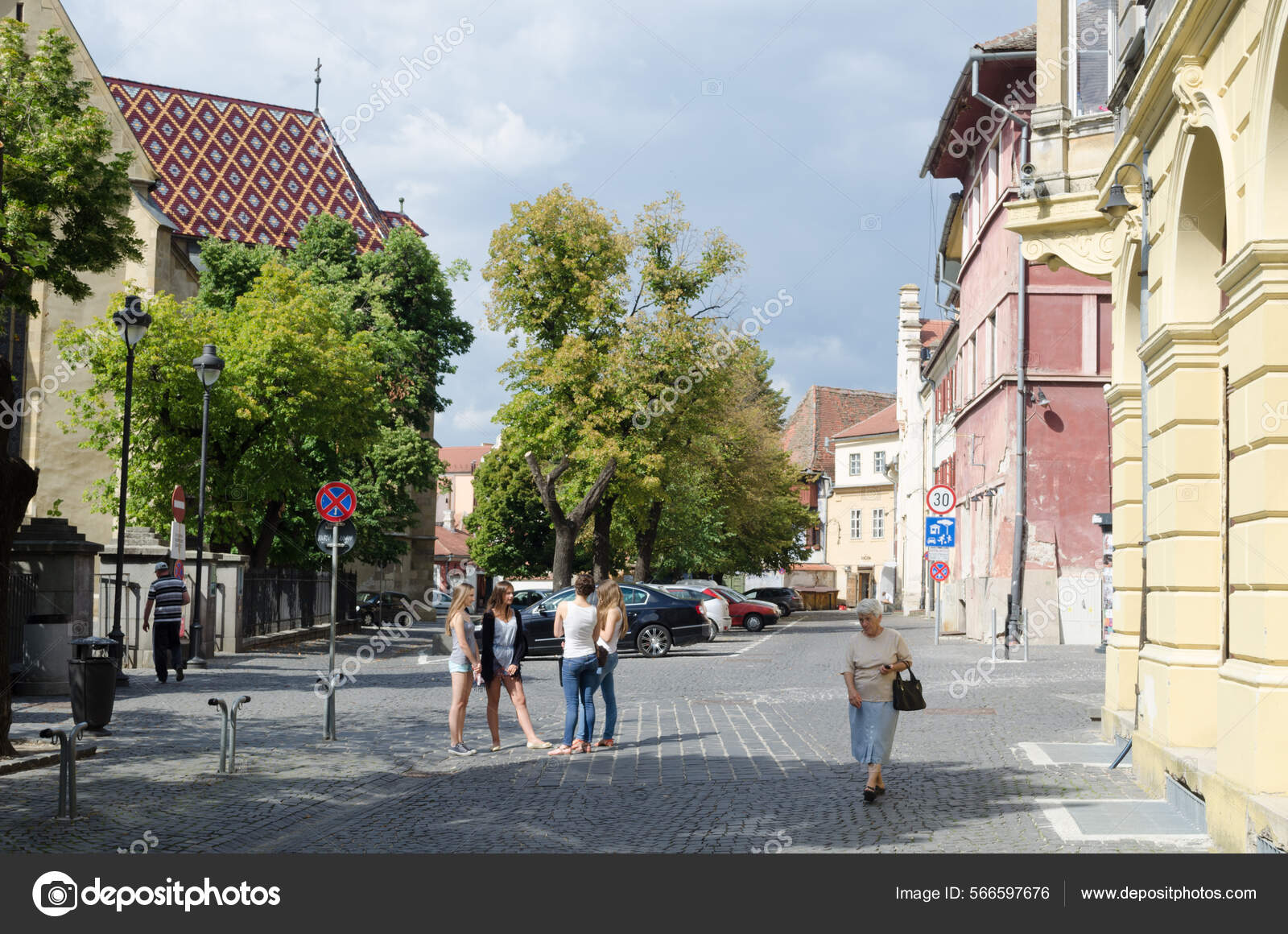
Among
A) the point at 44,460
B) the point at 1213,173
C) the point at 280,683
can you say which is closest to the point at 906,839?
the point at 1213,173

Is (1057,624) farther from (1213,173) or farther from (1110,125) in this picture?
(1213,173)

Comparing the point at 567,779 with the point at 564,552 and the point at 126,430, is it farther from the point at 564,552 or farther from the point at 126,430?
the point at 564,552

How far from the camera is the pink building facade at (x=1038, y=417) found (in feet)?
108

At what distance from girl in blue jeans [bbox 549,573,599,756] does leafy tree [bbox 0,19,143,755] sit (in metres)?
8.55

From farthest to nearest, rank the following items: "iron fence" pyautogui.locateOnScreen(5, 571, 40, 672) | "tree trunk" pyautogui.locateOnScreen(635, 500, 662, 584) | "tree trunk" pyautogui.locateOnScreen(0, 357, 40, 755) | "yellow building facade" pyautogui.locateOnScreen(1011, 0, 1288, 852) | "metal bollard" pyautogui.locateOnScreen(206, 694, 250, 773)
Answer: "tree trunk" pyautogui.locateOnScreen(635, 500, 662, 584) < "iron fence" pyautogui.locateOnScreen(5, 571, 40, 672) < "tree trunk" pyautogui.locateOnScreen(0, 357, 40, 755) < "metal bollard" pyautogui.locateOnScreen(206, 694, 250, 773) < "yellow building facade" pyautogui.locateOnScreen(1011, 0, 1288, 852)

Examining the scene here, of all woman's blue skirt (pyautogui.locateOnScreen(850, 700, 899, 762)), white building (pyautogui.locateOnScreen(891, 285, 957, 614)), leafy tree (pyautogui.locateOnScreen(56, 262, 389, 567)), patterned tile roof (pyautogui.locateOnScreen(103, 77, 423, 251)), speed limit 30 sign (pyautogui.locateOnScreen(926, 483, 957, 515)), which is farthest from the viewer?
white building (pyautogui.locateOnScreen(891, 285, 957, 614))

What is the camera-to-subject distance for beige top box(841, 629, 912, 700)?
1036 cm

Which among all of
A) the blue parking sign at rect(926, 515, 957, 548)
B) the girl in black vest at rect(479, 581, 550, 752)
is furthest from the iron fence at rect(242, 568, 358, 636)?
the girl in black vest at rect(479, 581, 550, 752)

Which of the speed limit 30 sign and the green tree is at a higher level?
the green tree

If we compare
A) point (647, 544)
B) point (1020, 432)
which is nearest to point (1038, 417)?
point (1020, 432)

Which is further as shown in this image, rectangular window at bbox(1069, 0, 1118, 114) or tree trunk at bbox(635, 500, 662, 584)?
tree trunk at bbox(635, 500, 662, 584)

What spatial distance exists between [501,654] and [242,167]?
168 ft

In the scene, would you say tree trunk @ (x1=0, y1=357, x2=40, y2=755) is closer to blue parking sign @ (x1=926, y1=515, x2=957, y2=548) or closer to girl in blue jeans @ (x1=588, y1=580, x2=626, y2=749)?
girl in blue jeans @ (x1=588, y1=580, x2=626, y2=749)

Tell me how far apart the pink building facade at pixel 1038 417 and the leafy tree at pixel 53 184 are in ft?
69.9
